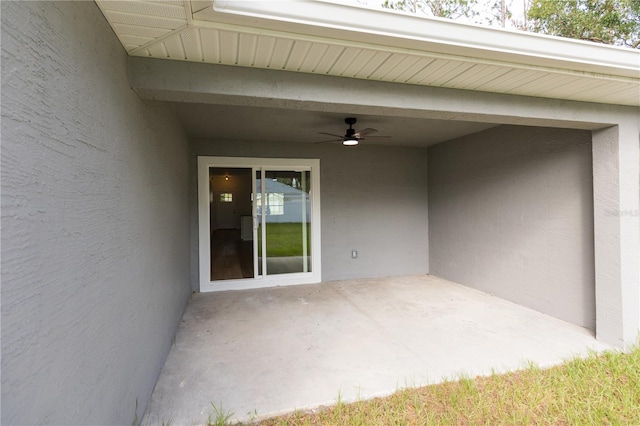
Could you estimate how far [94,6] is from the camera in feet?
4.30

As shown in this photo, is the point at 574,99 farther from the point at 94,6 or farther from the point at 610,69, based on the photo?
the point at 94,6

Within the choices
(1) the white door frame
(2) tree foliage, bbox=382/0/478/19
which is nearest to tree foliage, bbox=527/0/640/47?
(2) tree foliage, bbox=382/0/478/19

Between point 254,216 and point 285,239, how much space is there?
687 mm

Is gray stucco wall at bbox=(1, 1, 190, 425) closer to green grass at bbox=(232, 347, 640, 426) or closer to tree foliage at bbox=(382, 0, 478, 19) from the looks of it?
green grass at bbox=(232, 347, 640, 426)

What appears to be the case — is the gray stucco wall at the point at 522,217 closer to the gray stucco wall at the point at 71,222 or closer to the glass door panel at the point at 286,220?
the glass door panel at the point at 286,220

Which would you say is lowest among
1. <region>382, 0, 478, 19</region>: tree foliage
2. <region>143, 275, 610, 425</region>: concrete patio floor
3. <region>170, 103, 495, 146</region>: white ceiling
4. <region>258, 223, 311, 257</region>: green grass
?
<region>143, 275, 610, 425</region>: concrete patio floor

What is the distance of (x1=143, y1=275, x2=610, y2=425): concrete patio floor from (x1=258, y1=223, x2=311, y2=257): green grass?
94 cm

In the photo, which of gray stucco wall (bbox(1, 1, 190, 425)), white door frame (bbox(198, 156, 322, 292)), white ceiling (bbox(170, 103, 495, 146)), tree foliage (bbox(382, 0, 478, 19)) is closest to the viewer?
gray stucco wall (bbox(1, 1, 190, 425))

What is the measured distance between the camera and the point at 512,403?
6.79ft

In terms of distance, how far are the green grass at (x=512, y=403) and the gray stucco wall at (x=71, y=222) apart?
3.63 ft

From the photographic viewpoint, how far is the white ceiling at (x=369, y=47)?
4.81 feet

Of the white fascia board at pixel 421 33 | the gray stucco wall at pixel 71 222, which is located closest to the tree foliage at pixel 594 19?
the white fascia board at pixel 421 33

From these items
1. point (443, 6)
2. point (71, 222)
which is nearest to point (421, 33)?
point (71, 222)

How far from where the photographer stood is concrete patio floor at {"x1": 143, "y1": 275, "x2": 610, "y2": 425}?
2.16m
